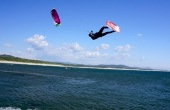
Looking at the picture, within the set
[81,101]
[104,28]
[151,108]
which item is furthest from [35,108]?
[151,108]

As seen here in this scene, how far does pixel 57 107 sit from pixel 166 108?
50.0 ft

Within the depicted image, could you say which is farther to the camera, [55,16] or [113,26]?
[55,16]

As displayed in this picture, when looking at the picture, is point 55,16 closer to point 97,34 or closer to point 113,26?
point 97,34

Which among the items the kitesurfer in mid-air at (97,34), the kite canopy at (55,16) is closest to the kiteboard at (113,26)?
the kitesurfer in mid-air at (97,34)

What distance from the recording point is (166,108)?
27.0 meters

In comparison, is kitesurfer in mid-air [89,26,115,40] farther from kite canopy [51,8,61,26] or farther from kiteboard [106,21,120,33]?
kite canopy [51,8,61,26]

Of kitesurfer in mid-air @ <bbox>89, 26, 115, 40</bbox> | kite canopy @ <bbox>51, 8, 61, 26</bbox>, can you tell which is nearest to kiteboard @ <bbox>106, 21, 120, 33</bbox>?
kitesurfer in mid-air @ <bbox>89, 26, 115, 40</bbox>

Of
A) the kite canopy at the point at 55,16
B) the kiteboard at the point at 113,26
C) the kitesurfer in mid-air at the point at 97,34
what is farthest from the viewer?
the kite canopy at the point at 55,16

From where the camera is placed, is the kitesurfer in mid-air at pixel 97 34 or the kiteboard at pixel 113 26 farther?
the kitesurfer in mid-air at pixel 97 34

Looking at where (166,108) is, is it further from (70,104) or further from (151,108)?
(70,104)

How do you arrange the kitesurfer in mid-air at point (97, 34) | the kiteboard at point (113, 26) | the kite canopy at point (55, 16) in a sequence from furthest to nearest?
the kite canopy at point (55, 16)
the kitesurfer in mid-air at point (97, 34)
the kiteboard at point (113, 26)

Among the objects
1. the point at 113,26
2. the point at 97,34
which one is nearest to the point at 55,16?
the point at 97,34

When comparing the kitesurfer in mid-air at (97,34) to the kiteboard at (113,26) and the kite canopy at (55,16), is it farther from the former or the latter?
the kite canopy at (55,16)

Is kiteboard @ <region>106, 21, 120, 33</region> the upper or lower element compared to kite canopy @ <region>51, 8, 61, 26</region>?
lower
